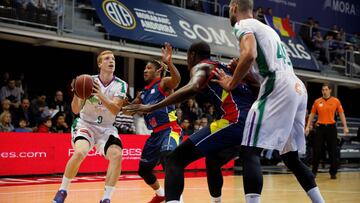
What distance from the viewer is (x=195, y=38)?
1634 centimetres

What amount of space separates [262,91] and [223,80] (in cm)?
34

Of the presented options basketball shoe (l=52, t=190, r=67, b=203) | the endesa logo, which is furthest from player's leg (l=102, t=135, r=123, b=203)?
the endesa logo

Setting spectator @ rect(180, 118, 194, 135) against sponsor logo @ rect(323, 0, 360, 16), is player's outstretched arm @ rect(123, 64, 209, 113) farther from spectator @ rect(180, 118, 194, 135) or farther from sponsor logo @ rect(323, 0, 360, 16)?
sponsor logo @ rect(323, 0, 360, 16)

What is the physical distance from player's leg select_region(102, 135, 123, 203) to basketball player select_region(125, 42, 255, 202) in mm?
1543

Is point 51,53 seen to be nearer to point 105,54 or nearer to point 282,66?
point 105,54

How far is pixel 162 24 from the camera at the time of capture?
51.4 ft

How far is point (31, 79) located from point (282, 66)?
1201 centimetres

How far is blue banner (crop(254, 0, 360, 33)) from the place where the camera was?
23.2m

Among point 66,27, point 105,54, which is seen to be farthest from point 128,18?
point 105,54

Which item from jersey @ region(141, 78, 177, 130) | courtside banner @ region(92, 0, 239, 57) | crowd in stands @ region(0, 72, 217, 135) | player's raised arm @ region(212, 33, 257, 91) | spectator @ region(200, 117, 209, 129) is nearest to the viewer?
player's raised arm @ region(212, 33, 257, 91)

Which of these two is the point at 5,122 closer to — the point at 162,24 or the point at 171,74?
the point at 162,24

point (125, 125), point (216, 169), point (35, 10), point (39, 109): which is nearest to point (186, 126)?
point (125, 125)

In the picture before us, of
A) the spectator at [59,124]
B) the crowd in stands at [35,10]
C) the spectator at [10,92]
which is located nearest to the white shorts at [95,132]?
the spectator at [59,124]

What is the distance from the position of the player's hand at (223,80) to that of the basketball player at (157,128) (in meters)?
2.11
